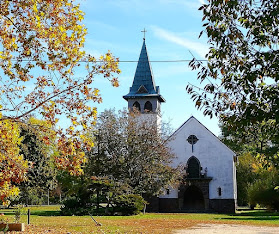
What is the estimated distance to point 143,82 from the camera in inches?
2303

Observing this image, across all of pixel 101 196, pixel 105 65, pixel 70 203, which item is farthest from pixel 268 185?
pixel 105 65

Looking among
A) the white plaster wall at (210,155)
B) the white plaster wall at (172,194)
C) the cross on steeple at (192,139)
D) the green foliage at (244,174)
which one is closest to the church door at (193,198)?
the white plaster wall at (172,194)

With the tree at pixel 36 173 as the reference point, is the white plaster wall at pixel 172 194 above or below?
below

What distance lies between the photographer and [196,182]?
4125cm

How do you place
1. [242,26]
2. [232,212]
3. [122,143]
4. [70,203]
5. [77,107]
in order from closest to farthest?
1. [242,26]
2. [77,107]
3. [70,203]
4. [122,143]
5. [232,212]

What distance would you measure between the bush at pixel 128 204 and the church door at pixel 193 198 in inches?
488

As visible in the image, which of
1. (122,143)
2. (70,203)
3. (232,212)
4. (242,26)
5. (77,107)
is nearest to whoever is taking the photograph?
(242,26)

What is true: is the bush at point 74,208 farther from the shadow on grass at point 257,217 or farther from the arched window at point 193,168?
the arched window at point 193,168

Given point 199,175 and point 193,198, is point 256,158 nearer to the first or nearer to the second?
point 199,175

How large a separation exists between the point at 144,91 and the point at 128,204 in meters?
28.9

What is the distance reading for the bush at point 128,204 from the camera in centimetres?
3044

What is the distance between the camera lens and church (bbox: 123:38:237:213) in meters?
40.7

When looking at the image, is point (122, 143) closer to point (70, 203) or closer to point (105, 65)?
point (70, 203)

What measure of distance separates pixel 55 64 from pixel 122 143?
80.6 ft
